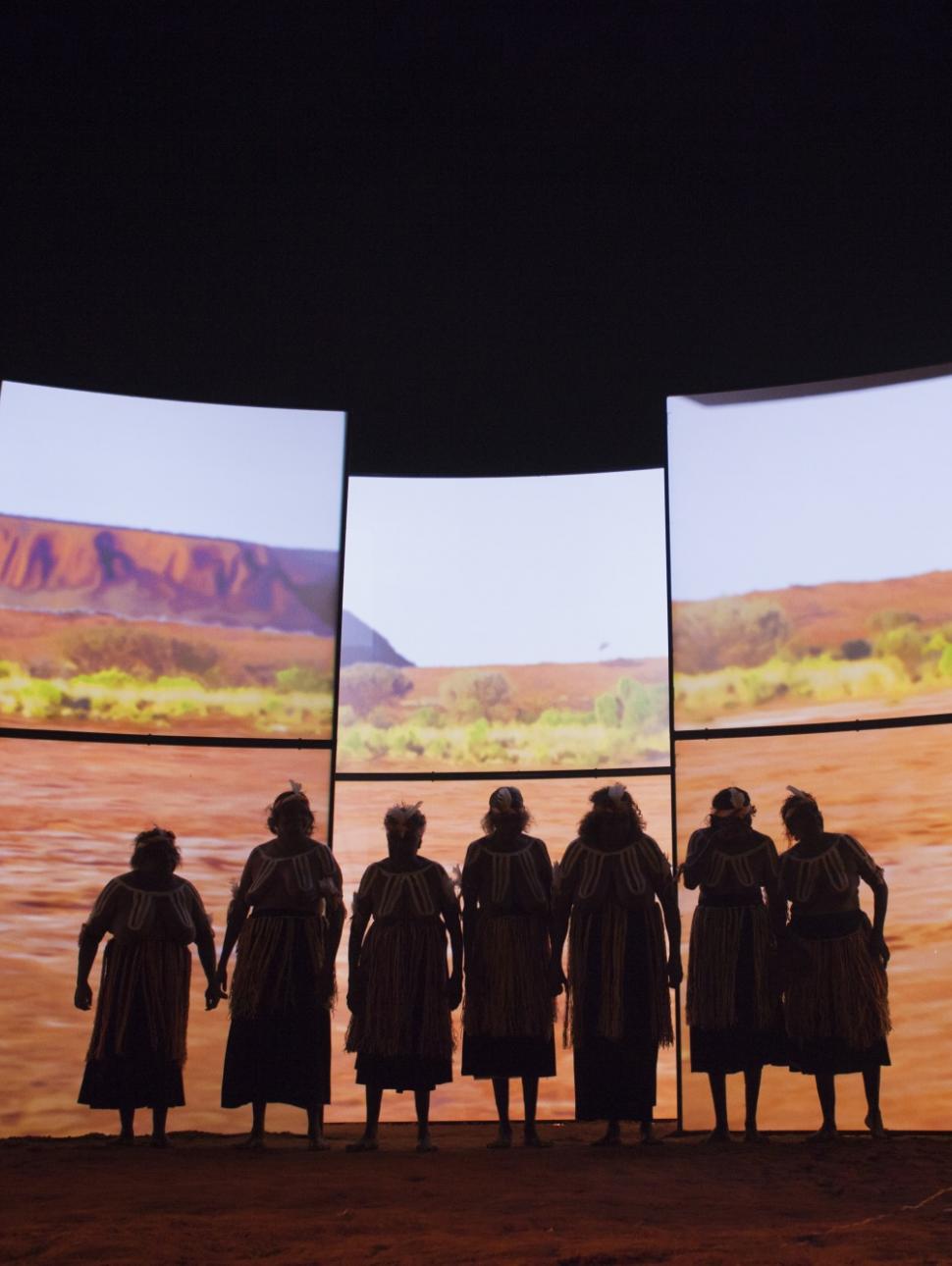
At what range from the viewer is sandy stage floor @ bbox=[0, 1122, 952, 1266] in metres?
3.06

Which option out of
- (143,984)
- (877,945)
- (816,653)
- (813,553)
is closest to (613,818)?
(877,945)

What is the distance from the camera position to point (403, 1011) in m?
5.05

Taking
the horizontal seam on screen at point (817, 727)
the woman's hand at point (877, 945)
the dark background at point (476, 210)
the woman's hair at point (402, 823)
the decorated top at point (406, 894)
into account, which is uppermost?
the dark background at point (476, 210)

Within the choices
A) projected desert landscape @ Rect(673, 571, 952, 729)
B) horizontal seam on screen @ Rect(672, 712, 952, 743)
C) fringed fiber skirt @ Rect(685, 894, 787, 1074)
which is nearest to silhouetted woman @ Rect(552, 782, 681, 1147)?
fringed fiber skirt @ Rect(685, 894, 787, 1074)

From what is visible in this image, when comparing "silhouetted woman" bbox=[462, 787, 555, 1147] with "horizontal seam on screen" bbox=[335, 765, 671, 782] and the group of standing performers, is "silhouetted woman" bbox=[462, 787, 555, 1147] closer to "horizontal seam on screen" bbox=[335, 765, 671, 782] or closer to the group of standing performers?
the group of standing performers

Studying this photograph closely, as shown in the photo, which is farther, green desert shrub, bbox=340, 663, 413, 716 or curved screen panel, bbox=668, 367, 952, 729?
green desert shrub, bbox=340, 663, 413, 716

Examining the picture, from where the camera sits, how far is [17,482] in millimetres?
7129

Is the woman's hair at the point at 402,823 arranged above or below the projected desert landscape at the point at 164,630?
below

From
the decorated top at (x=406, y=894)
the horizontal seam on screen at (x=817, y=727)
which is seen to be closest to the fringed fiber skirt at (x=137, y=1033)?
the decorated top at (x=406, y=894)

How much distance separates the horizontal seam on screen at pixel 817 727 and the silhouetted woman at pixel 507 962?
1.84 m

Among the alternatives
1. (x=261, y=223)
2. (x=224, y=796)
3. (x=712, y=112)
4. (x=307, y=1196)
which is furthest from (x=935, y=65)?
(x=307, y=1196)

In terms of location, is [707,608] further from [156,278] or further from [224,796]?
[156,278]

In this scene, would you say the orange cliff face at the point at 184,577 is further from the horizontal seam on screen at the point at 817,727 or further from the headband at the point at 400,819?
the headband at the point at 400,819

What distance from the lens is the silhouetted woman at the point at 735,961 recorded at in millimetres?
5176
